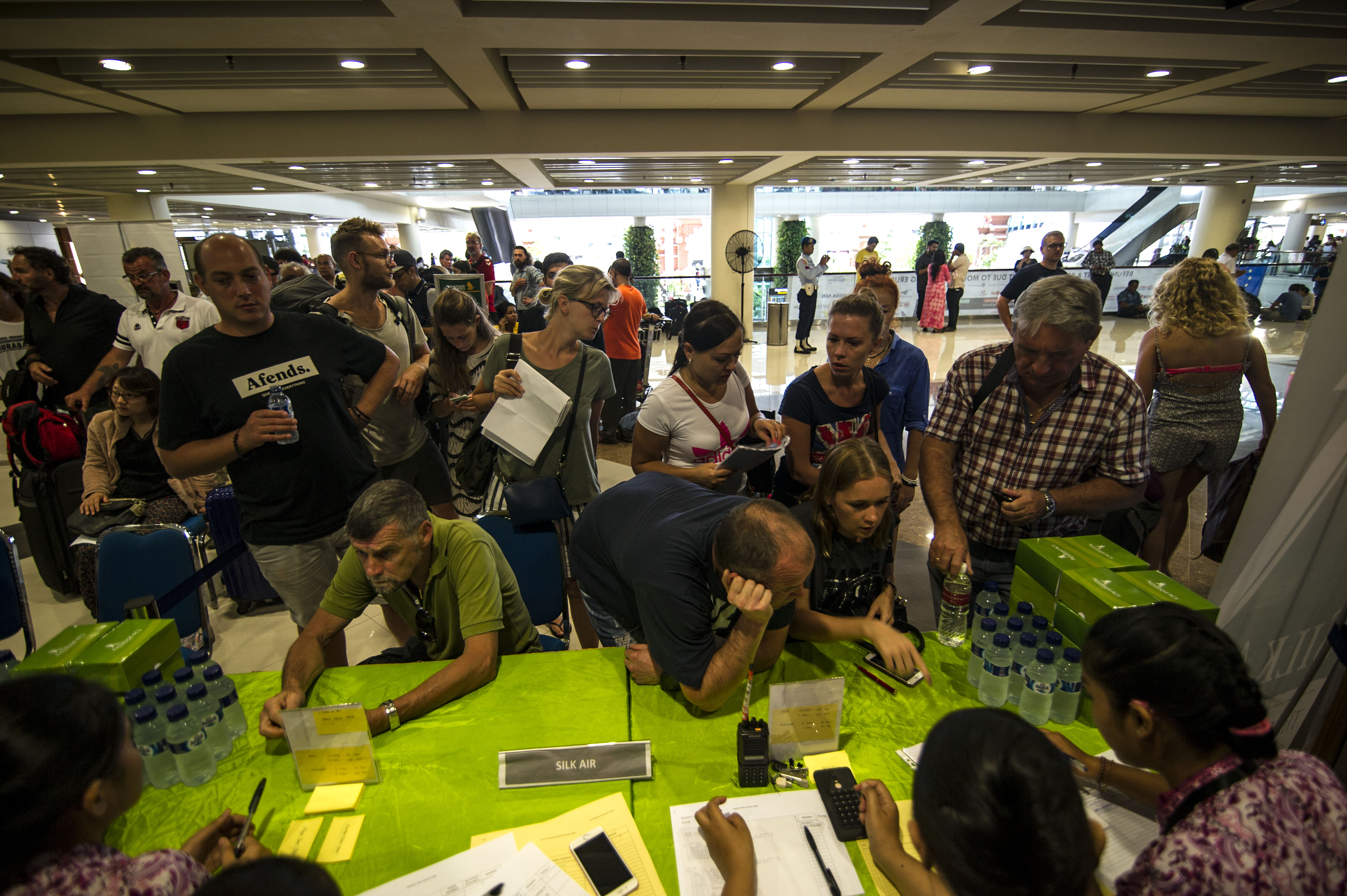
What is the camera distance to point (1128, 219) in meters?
20.8

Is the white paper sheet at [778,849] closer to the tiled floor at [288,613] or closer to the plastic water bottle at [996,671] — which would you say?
the plastic water bottle at [996,671]

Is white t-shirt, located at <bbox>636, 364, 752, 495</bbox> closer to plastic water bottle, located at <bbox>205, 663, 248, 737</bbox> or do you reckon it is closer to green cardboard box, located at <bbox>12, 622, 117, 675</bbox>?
plastic water bottle, located at <bbox>205, 663, 248, 737</bbox>

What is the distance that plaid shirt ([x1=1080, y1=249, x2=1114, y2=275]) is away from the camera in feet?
31.8

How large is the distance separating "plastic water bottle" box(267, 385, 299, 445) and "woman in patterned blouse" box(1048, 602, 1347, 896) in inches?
90.7

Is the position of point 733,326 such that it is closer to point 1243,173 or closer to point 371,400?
point 371,400

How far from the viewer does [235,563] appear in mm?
3125

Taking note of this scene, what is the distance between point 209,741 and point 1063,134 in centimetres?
966

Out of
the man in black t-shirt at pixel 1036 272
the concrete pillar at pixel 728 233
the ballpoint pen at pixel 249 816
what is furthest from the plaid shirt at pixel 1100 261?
the ballpoint pen at pixel 249 816

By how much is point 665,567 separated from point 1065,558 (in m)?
1.16

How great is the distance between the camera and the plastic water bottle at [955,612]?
175cm

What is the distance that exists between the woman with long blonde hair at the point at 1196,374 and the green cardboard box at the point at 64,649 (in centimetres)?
393

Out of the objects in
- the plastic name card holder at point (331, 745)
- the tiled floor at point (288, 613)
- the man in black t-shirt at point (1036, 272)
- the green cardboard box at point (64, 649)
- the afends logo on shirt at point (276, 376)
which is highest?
the man in black t-shirt at point (1036, 272)

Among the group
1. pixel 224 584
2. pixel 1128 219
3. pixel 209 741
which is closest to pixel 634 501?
pixel 209 741

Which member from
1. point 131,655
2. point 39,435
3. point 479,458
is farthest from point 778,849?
point 39,435
